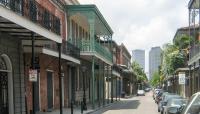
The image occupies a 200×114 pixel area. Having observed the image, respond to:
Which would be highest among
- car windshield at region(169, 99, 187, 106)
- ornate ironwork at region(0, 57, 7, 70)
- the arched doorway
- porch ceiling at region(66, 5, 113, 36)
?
porch ceiling at region(66, 5, 113, 36)

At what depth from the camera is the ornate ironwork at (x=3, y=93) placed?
75.7 feet

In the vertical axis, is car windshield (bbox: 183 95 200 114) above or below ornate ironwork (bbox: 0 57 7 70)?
below

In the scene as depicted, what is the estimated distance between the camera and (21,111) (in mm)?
24438

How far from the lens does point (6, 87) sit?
77.6 ft

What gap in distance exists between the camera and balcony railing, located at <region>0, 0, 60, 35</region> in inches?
718

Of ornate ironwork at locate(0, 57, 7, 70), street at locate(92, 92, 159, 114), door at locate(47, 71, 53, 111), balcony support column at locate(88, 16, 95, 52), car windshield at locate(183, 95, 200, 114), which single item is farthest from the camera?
balcony support column at locate(88, 16, 95, 52)

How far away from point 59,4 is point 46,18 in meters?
14.9

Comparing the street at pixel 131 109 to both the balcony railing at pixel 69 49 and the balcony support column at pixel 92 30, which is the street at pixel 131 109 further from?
the balcony support column at pixel 92 30

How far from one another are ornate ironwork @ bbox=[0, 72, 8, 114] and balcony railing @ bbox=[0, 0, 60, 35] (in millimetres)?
3177

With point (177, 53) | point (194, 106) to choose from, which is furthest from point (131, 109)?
point (194, 106)

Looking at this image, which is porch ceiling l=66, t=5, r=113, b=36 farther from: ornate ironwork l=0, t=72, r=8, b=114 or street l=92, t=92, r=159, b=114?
ornate ironwork l=0, t=72, r=8, b=114

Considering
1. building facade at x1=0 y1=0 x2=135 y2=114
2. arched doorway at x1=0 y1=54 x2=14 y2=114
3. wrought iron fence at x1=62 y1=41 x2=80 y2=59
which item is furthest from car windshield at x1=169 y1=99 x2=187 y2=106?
wrought iron fence at x1=62 y1=41 x2=80 y2=59

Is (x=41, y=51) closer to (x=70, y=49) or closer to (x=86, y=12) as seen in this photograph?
(x=70, y=49)

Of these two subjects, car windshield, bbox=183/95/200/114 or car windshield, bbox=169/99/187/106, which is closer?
car windshield, bbox=183/95/200/114
